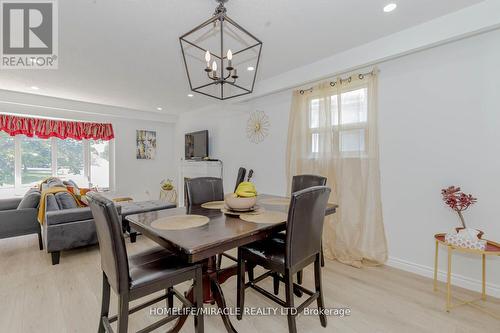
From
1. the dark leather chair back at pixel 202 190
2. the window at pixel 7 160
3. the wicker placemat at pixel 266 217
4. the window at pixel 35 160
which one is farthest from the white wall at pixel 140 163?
the wicker placemat at pixel 266 217

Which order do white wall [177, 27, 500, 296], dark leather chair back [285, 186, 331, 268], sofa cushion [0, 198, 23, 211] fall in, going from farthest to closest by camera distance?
sofa cushion [0, 198, 23, 211] < white wall [177, 27, 500, 296] < dark leather chair back [285, 186, 331, 268]

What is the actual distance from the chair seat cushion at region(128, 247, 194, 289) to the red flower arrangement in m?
2.25

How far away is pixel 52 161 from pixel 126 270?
18.1 ft

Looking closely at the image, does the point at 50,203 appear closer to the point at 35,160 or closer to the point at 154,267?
the point at 154,267

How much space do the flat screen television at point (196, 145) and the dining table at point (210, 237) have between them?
323 cm

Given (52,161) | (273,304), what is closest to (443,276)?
(273,304)

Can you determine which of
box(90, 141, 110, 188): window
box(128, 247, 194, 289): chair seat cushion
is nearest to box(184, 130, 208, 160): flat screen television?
box(90, 141, 110, 188): window

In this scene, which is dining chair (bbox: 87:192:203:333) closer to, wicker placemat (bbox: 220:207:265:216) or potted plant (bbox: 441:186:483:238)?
wicker placemat (bbox: 220:207:265:216)

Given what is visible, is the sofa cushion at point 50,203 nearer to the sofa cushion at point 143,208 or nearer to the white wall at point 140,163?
the sofa cushion at point 143,208

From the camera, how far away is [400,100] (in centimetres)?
248

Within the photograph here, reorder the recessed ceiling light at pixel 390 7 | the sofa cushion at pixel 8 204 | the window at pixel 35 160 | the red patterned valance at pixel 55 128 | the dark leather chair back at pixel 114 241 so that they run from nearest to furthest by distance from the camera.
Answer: the dark leather chair back at pixel 114 241 → the recessed ceiling light at pixel 390 7 → the sofa cushion at pixel 8 204 → the red patterned valance at pixel 55 128 → the window at pixel 35 160

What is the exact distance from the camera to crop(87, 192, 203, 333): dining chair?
117 centimetres

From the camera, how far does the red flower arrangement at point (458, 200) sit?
1.97 metres

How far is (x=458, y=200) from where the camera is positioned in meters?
2.00
